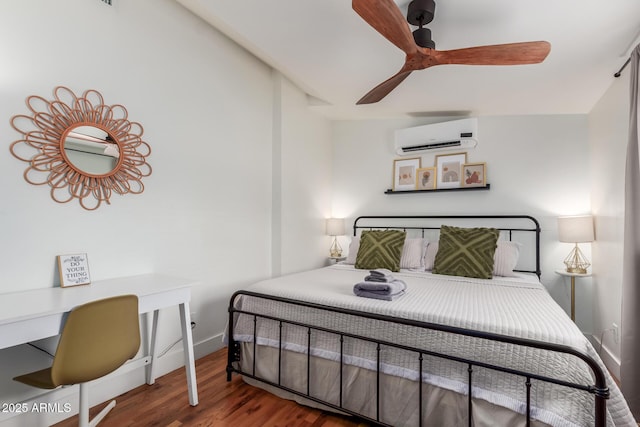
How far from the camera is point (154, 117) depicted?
7.39 feet

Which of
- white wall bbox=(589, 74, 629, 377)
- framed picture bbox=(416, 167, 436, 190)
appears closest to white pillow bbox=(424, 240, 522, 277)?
white wall bbox=(589, 74, 629, 377)

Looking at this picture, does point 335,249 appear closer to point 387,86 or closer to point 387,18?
point 387,86

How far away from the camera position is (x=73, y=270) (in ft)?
5.87

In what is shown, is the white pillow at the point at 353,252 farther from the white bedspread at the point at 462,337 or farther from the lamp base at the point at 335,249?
the white bedspread at the point at 462,337

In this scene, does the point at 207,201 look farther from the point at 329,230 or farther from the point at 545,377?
the point at 545,377

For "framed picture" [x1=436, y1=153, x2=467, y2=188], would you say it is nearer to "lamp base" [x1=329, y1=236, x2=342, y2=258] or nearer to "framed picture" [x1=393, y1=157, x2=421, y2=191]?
"framed picture" [x1=393, y1=157, x2=421, y2=191]

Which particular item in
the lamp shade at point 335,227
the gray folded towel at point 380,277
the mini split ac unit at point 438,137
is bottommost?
the gray folded towel at point 380,277

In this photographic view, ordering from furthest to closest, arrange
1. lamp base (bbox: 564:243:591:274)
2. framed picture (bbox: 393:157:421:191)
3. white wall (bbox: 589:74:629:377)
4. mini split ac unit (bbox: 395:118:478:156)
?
1. framed picture (bbox: 393:157:421:191)
2. mini split ac unit (bbox: 395:118:478:156)
3. lamp base (bbox: 564:243:591:274)
4. white wall (bbox: 589:74:629:377)

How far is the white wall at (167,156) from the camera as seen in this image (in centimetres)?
164

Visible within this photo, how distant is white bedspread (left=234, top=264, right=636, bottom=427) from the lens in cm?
128

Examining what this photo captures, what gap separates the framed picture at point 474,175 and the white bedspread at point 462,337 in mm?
1288

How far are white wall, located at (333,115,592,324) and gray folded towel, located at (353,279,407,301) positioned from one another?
1941mm

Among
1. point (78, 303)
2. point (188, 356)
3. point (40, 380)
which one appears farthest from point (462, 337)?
point (40, 380)

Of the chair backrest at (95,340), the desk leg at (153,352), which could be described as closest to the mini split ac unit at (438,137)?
the desk leg at (153,352)
